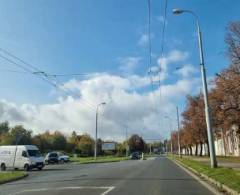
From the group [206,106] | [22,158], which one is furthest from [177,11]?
[22,158]

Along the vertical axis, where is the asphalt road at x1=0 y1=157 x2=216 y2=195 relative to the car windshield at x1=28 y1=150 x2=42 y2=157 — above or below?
below

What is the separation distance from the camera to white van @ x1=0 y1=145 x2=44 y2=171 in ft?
130

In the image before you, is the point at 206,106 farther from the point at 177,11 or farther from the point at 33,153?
the point at 33,153

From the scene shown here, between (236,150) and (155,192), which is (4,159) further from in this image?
(236,150)

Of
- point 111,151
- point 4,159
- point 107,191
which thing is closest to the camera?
point 107,191

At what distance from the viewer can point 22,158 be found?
39.9m

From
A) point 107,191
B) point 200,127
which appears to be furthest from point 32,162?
point 200,127

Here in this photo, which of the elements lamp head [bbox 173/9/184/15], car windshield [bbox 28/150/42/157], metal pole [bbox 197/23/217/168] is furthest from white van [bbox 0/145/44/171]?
lamp head [bbox 173/9/184/15]

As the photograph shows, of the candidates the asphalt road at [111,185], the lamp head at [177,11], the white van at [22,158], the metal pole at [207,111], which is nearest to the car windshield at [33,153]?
the white van at [22,158]

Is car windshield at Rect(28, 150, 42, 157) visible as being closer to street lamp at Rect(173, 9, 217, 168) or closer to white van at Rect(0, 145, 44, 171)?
white van at Rect(0, 145, 44, 171)

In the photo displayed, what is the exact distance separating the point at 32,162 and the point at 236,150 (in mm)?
42567

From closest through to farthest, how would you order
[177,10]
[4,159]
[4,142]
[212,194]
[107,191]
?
[212,194]
[107,191]
[177,10]
[4,159]
[4,142]

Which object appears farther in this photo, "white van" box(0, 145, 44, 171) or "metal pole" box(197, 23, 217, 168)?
"white van" box(0, 145, 44, 171)

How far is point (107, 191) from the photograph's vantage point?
15.5 metres
